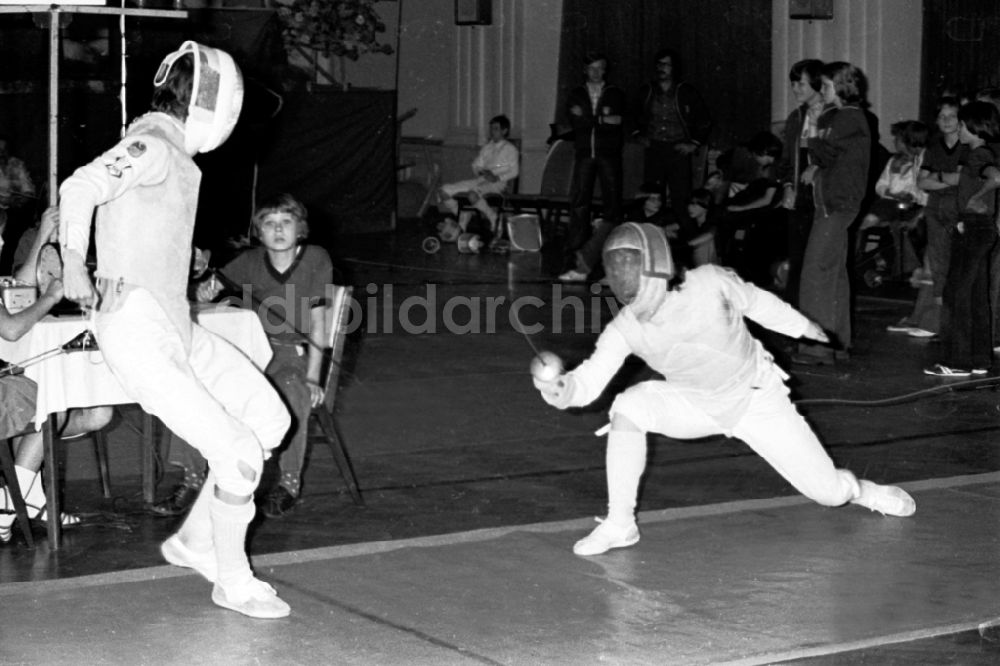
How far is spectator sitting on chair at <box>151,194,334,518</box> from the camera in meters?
6.14

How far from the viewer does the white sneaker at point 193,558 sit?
16.2ft

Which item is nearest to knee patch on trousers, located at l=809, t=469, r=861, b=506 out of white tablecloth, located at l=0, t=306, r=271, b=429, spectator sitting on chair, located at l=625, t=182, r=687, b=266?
white tablecloth, located at l=0, t=306, r=271, b=429

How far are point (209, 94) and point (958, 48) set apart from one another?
1314 centimetres

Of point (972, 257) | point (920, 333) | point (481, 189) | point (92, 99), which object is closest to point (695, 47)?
point (481, 189)

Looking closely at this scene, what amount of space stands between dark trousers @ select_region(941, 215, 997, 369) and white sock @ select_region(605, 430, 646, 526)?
4.58 meters

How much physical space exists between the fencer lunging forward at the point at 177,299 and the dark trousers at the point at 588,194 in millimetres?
10399

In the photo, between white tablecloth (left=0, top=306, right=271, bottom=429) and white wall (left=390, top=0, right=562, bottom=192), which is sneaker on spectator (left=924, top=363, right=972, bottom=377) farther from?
white wall (left=390, top=0, right=562, bottom=192)

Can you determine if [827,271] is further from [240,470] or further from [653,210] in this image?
[240,470]

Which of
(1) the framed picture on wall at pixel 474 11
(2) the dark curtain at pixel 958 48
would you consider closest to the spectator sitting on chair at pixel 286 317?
(2) the dark curtain at pixel 958 48

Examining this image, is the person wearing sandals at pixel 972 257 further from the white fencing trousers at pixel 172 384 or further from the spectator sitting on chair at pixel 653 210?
the white fencing trousers at pixel 172 384

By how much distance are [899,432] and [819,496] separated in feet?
7.30

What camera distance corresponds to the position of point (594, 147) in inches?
594

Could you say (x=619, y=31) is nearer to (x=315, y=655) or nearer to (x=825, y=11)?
(x=825, y=11)

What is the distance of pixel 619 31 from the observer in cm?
1900
